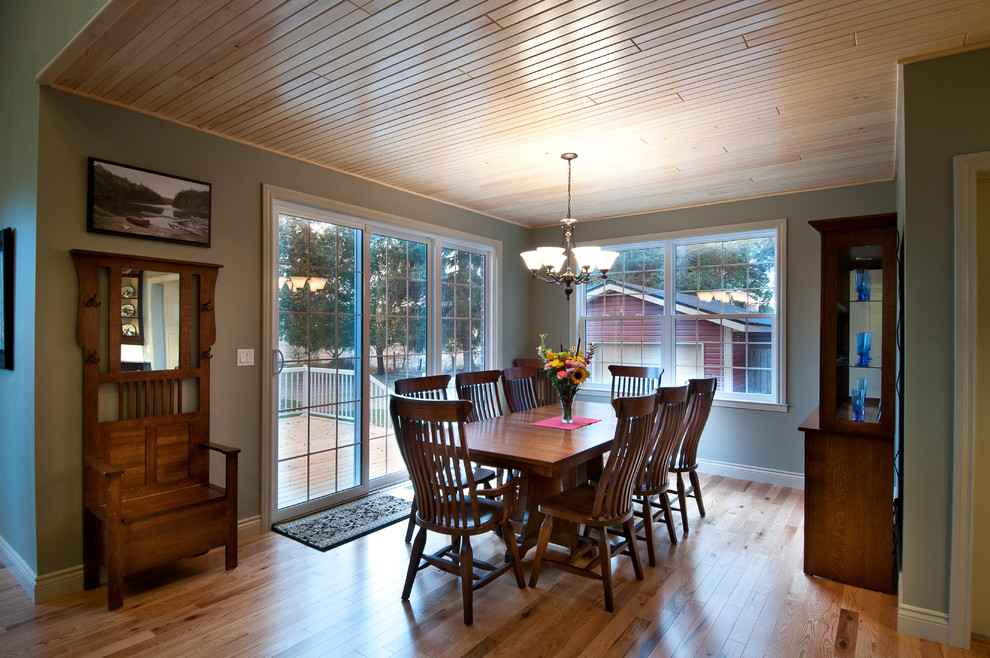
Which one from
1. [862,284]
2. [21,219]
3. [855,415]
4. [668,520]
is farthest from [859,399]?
[21,219]

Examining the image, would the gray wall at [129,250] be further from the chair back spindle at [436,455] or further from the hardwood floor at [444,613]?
the chair back spindle at [436,455]

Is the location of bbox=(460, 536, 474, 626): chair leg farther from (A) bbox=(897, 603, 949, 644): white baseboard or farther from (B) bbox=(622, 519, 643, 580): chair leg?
(A) bbox=(897, 603, 949, 644): white baseboard

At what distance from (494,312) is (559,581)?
327cm

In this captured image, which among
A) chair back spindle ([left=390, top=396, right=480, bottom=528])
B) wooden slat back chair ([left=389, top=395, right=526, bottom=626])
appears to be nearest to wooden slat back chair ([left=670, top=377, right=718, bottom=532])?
wooden slat back chair ([left=389, top=395, right=526, bottom=626])

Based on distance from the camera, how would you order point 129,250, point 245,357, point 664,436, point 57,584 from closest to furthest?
point 57,584, point 129,250, point 664,436, point 245,357

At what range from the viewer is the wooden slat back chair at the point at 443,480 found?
7.86 feet

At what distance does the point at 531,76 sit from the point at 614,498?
2.07 metres

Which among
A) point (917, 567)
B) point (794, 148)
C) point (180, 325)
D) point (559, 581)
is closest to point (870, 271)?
point (794, 148)

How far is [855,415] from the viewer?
2936 millimetres

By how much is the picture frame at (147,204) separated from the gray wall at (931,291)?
3705mm

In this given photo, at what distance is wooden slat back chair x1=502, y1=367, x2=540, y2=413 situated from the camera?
445 cm

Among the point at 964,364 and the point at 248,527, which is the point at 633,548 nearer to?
the point at 964,364

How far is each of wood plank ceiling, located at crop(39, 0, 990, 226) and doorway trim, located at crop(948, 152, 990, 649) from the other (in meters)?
0.59

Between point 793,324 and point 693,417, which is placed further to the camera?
point 793,324
